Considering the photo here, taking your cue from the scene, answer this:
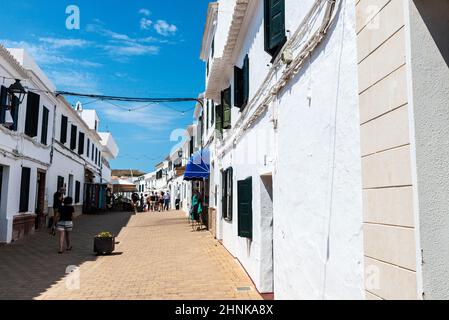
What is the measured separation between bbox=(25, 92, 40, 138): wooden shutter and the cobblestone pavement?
381 centimetres

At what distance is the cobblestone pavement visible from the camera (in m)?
6.89

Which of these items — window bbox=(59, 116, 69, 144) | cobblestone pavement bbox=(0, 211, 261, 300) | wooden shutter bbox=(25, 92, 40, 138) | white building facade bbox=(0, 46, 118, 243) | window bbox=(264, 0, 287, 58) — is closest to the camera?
window bbox=(264, 0, 287, 58)

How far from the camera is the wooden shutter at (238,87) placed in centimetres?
945

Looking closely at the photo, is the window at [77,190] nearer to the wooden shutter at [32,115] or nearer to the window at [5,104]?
the wooden shutter at [32,115]

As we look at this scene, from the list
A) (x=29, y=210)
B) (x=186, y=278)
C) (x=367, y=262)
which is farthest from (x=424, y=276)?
(x=29, y=210)

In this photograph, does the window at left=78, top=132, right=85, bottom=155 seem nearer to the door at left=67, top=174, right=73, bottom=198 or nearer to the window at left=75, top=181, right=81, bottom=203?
the window at left=75, top=181, right=81, bottom=203

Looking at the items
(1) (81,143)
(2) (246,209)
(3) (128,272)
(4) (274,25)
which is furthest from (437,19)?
(1) (81,143)

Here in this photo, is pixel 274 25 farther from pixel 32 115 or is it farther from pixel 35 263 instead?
pixel 32 115

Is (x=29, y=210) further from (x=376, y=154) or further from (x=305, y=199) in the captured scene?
(x=376, y=154)

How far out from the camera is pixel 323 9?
13.2 feet

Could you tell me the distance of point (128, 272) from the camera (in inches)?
339

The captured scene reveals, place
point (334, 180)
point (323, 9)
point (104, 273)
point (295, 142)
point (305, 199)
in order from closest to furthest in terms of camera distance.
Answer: point (334, 180)
point (323, 9)
point (305, 199)
point (295, 142)
point (104, 273)

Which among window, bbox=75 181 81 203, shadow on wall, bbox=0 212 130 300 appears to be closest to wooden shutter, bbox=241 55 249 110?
shadow on wall, bbox=0 212 130 300
